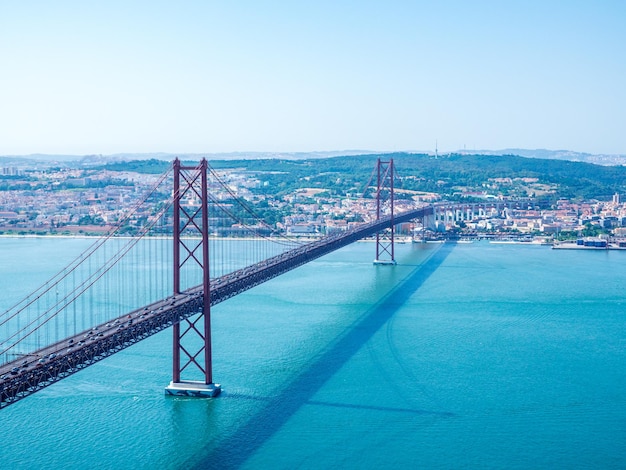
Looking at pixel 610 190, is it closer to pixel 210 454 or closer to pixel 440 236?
pixel 440 236

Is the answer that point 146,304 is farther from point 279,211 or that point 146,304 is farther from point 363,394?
point 279,211

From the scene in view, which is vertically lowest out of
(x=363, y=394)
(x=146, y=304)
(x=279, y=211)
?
(x=363, y=394)

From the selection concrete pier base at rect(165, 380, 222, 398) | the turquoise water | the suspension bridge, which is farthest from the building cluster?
concrete pier base at rect(165, 380, 222, 398)

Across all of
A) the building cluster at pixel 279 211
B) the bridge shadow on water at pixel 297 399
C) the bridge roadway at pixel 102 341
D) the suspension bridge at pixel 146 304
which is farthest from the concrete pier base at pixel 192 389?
the building cluster at pixel 279 211

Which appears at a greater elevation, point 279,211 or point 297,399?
point 279,211

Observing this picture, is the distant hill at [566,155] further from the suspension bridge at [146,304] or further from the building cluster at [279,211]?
the suspension bridge at [146,304]

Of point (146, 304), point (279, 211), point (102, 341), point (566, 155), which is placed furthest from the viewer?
point (566, 155)

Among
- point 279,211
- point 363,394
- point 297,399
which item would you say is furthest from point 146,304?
point 279,211

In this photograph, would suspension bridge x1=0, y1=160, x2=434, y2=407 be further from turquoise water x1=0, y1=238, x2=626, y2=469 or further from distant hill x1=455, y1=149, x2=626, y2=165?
distant hill x1=455, y1=149, x2=626, y2=165
